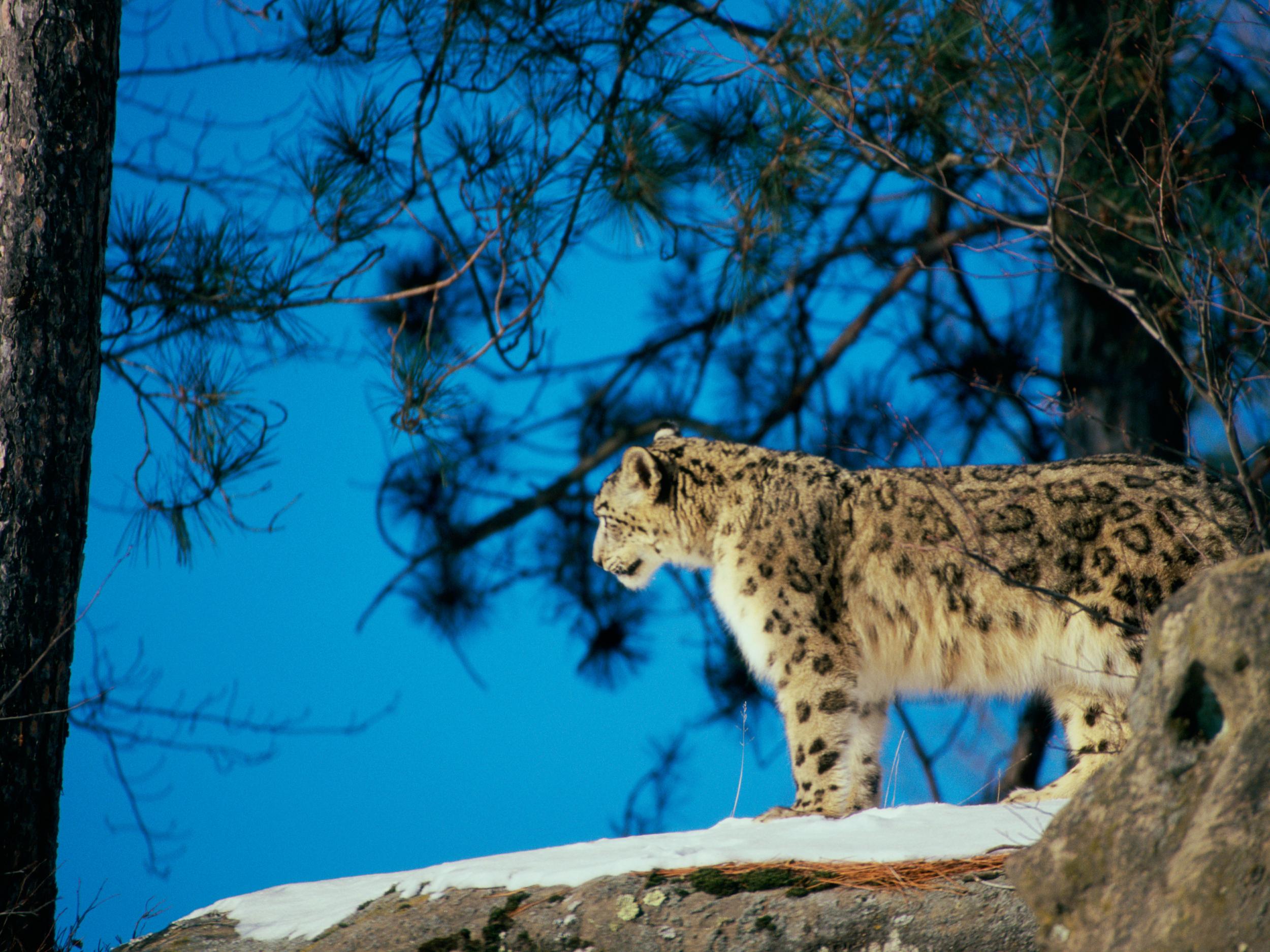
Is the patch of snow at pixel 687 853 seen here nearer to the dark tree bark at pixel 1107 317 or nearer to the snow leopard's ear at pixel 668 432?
the snow leopard's ear at pixel 668 432

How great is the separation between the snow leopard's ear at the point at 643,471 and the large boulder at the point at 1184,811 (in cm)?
348

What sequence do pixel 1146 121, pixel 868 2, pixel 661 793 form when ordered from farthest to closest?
pixel 661 793 < pixel 1146 121 < pixel 868 2

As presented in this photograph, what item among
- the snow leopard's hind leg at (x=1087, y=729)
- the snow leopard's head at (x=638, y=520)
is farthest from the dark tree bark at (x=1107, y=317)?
the snow leopard's head at (x=638, y=520)

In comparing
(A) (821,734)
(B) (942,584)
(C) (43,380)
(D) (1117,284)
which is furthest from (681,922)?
(D) (1117,284)

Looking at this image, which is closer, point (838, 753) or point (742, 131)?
point (838, 753)

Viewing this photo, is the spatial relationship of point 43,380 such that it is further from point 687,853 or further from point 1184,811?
point 1184,811

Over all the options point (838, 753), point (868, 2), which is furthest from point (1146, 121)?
point (838, 753)

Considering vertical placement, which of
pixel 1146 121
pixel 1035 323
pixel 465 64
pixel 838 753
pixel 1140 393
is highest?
pixel 465 64

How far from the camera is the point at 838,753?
17.6 feet

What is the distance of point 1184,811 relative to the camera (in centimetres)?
265

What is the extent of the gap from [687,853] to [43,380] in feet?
10.6

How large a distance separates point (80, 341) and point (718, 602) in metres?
2.99

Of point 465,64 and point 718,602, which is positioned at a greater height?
point 465,64

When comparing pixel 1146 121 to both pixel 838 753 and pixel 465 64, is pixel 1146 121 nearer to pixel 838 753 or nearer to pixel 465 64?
pixel 465 64
